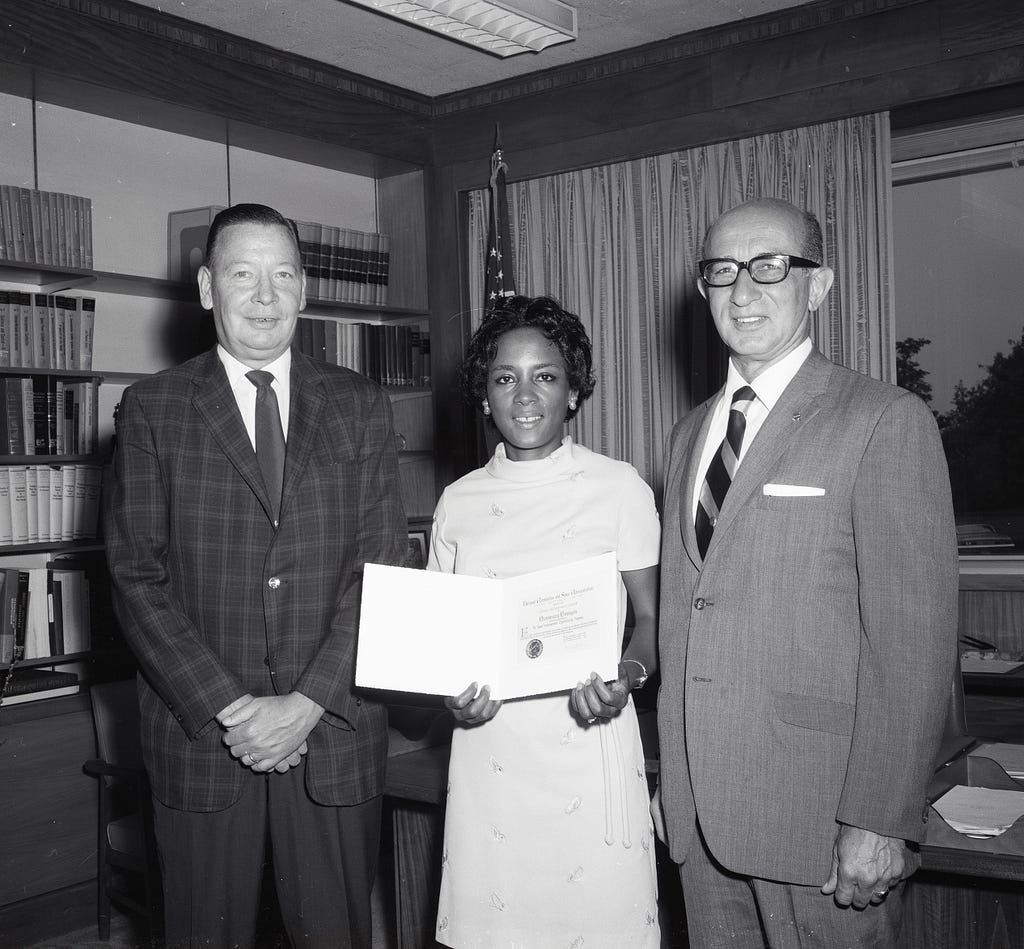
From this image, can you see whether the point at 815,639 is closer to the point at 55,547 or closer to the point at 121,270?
the point at 55,547

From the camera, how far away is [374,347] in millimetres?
5156

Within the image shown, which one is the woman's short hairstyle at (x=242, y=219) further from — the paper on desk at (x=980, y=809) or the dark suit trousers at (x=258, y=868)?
the paper on desk at (x=980, y=809)

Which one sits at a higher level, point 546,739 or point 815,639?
point 815,639

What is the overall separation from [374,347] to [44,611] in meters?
1.96

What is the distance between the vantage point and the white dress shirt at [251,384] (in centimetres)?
204

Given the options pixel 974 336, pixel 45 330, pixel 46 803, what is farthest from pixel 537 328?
pixel 974 336

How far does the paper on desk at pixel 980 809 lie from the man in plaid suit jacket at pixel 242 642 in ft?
3.44

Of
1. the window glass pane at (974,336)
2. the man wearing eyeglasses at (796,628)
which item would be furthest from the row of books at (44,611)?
the window glass pane at (974,336)

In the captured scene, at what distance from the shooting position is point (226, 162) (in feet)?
15.9

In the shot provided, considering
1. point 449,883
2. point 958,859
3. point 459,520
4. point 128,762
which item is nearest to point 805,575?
point 958,859

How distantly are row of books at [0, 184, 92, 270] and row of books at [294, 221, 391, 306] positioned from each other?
3.35 feet

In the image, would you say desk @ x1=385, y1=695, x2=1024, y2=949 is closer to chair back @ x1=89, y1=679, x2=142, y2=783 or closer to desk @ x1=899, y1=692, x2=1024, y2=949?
desk @ x1=899, y1=692, x2=1024, y2=949


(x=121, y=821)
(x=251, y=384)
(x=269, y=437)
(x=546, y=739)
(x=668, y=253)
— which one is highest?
(x=668, y=253)

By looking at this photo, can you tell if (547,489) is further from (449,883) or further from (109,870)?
(109,870)
